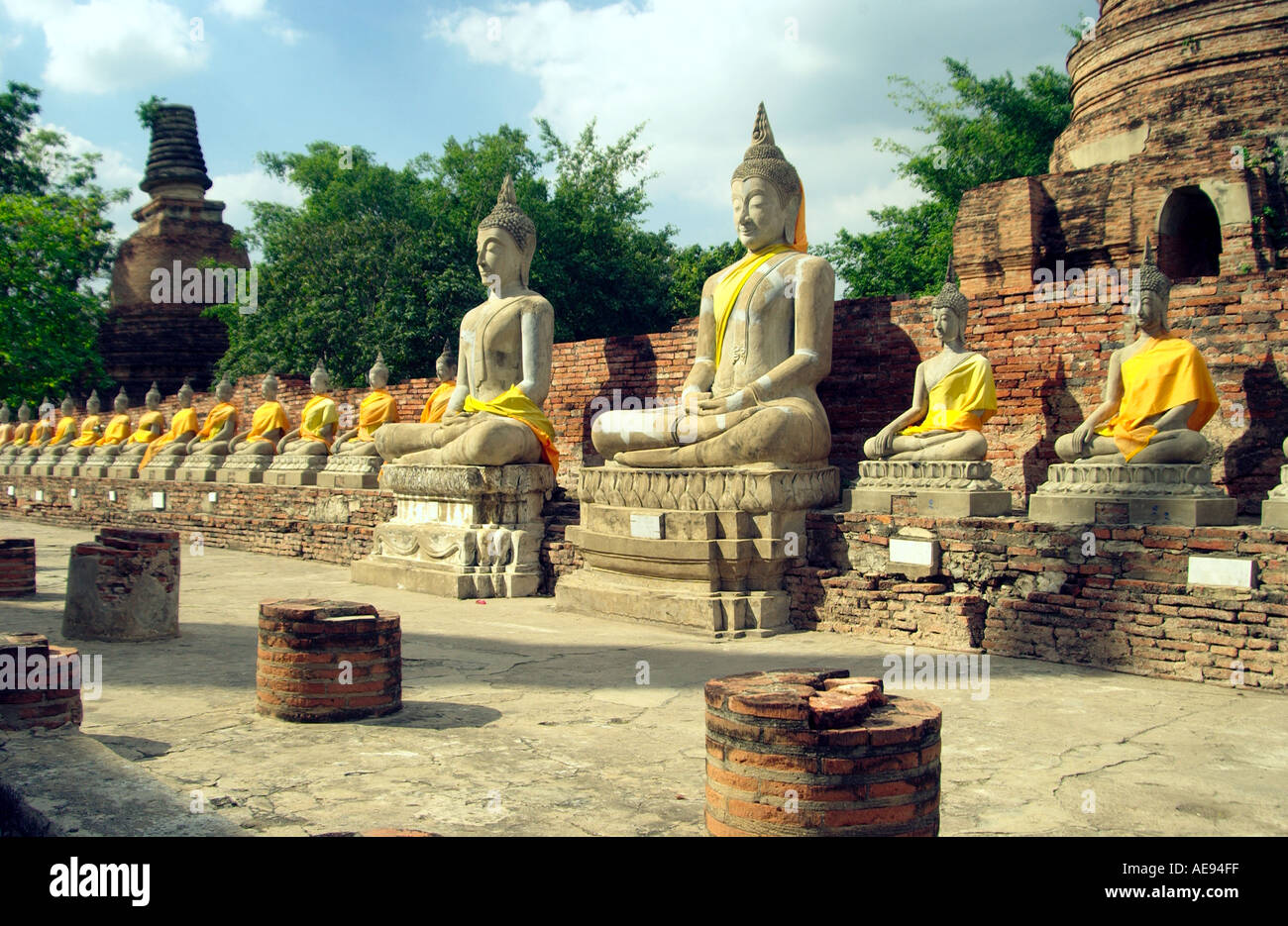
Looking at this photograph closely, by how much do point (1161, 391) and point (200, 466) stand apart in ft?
38.7

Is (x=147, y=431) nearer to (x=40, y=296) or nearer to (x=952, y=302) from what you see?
(x=40, y=296)

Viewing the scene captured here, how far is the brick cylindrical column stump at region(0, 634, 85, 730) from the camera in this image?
3.90 metres

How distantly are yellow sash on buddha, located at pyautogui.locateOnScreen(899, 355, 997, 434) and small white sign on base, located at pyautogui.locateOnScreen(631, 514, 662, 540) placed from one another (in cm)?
170

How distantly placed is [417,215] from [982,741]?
18.6 meters

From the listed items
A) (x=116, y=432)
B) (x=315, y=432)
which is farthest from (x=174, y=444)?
(x=315, y=432)

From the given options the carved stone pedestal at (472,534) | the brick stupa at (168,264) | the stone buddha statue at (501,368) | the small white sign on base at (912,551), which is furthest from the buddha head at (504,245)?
the brick stupa at (168,264)

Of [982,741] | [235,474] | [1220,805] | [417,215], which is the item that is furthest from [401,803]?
[417,215]

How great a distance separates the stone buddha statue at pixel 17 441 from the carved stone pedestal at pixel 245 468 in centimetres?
916

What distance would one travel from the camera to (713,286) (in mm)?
7797

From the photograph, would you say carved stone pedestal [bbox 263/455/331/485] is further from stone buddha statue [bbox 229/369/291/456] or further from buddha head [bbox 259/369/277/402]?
buddha head [bbox 259/369/277/402]

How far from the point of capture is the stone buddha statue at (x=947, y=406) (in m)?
6.58

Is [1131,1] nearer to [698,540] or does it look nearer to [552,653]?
[698,540]

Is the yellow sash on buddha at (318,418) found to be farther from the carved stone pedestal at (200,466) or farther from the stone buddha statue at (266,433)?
the carved stone pedestal at (200,466)

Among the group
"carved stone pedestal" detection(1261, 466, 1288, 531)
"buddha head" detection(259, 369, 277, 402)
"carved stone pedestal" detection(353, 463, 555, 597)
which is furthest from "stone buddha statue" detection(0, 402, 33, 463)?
"carved stone pedestal" detection(1261, 466, 1288, 531)
